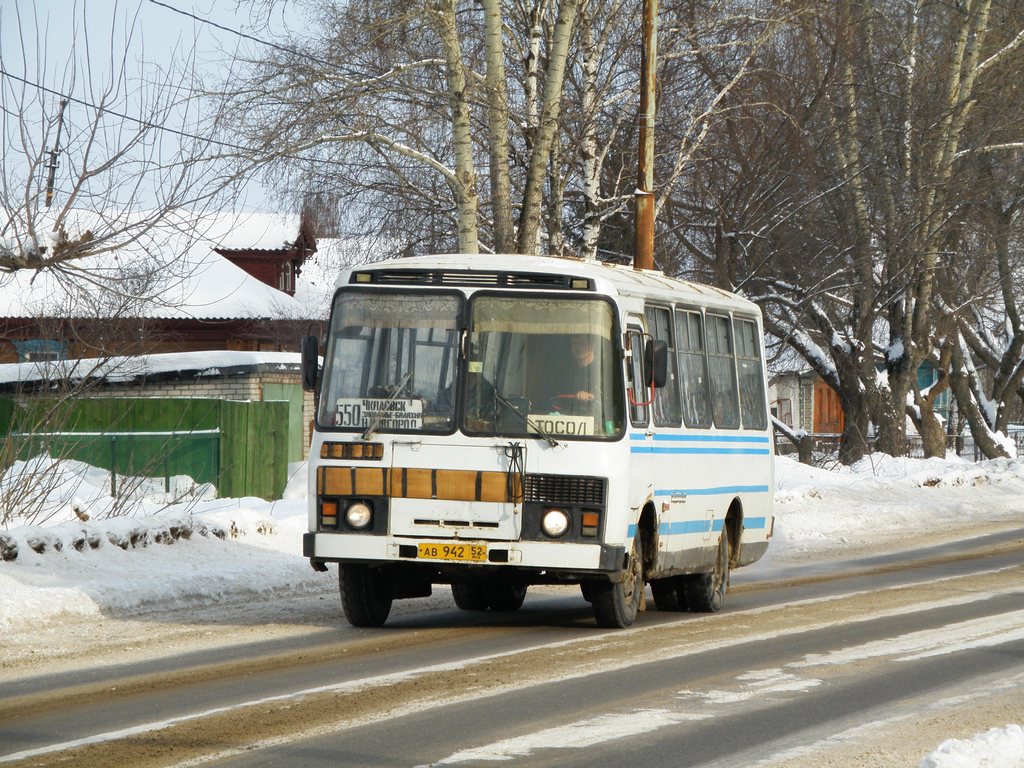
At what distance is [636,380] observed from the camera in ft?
39.7

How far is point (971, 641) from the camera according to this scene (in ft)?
37.3

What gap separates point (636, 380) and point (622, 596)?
1566 mm

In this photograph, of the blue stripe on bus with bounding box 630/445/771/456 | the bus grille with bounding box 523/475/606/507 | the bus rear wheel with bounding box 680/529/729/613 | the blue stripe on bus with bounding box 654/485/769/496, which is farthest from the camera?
the bus rear wheel with bounding box 680/529/729/613

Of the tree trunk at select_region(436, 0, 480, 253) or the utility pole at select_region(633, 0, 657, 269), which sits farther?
the tree trunk at select_region(436, 0, 480, 253)

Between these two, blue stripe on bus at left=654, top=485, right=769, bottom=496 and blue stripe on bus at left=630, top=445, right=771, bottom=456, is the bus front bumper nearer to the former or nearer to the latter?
blue stripe on bus at left=630, top=445, right=771, bottom=456

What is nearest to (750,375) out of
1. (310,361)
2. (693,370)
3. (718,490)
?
(718,490)

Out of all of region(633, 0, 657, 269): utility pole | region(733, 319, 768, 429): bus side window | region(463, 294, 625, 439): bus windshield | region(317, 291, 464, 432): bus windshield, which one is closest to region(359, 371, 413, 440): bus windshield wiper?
region(317, 291, 464, 432): bus windshield

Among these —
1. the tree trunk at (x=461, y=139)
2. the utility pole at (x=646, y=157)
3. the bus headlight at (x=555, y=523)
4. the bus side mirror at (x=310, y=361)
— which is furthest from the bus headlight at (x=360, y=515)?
the tree trunk at (x=461, y=139)

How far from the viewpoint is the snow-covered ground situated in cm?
1234

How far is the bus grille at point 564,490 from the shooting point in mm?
11500

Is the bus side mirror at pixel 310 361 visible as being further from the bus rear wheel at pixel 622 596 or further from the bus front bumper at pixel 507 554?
the bus rear wheel at pixel 622 596

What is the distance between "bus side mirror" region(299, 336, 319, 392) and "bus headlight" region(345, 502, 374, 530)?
1.00 m

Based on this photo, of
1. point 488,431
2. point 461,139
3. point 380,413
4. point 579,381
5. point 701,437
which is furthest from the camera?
point 461,139

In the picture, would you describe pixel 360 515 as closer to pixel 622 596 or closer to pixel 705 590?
pixel 622 596
